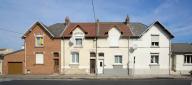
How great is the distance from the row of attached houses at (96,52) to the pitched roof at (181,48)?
92cm

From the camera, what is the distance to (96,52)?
4512 centimetres

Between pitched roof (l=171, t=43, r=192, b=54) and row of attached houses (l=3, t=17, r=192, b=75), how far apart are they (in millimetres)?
924

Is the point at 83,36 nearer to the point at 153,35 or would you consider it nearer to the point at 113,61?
the point at 113,61

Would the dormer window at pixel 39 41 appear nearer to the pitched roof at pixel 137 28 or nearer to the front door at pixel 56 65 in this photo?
the front door at pixel 56 65

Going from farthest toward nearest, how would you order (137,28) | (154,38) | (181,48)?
1. (137,28)
2. (181,48)
3. (154,38)

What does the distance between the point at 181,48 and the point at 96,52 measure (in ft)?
42.6

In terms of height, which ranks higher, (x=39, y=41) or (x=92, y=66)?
(x=39, y=41)

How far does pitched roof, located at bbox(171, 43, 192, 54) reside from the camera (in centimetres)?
4575

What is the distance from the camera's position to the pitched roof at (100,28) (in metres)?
45.7

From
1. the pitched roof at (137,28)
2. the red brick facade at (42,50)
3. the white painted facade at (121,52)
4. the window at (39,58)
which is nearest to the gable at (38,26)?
the red brick facade at (42,50)

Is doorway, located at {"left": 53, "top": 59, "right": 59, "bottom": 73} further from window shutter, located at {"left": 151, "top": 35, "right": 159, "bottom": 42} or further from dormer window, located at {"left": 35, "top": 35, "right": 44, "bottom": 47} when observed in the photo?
window shutter, located at {"left": 151, "top": 35, "right": 159, "bottom": 42}

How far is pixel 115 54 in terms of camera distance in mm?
44938

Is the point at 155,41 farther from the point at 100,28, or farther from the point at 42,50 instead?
the point at 42,50

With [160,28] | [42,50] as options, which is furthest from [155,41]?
[42,50]
